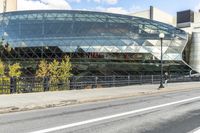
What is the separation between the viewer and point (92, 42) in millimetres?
61375

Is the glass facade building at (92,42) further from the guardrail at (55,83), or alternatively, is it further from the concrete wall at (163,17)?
the concrete wall at (163,17)

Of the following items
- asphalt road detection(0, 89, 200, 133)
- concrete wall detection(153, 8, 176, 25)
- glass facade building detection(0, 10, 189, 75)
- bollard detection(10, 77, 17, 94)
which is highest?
concrete wall detection(153, 8, 176, 25)

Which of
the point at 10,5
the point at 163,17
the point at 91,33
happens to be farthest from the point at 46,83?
the point at 10,5

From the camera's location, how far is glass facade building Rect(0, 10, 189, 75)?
6041 centimetres

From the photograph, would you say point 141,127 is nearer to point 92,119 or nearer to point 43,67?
point 92,119

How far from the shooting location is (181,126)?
1194 centimetres

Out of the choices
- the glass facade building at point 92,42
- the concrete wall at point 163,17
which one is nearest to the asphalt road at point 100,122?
the glass facade building at point 92,42

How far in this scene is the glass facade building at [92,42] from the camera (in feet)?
198

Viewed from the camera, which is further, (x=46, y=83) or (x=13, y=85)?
(x=46, y=83)

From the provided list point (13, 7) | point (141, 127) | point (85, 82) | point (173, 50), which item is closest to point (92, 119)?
point (141, 127)

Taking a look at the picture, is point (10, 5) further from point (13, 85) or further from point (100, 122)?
point (100, 122)

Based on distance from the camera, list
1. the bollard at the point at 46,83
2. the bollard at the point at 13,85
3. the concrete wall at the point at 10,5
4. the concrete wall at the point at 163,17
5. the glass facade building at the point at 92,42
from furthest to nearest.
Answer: the concrete wall at the point at 10,5 < the concrete wall at the point at 163,17 < the glass facade building at the point at 92,42 < the bollard at the point at 46,83 < the bollard at the point at 13,85

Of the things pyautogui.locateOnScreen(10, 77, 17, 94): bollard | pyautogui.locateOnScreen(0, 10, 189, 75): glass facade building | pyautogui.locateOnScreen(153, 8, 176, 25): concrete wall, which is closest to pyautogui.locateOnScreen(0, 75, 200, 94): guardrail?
pyautogui.locateOnScreen(10, 77, 17, 94): bollard

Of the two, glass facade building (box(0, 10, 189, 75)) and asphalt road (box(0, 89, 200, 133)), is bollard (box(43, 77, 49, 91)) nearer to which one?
asphalt road (box(0, 89, 200, 133))
